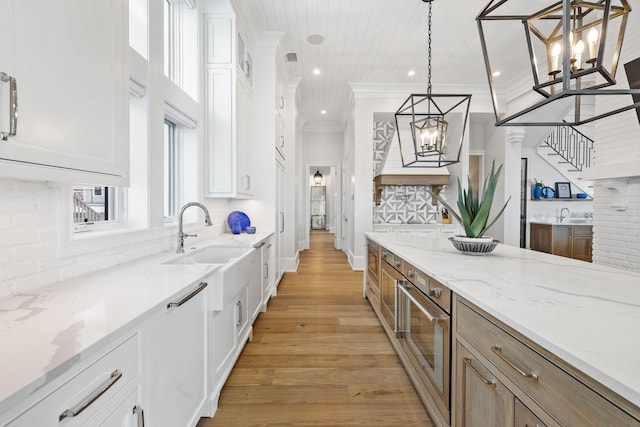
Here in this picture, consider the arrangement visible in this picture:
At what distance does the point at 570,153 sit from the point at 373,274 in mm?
6806

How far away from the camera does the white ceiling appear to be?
10.7 feet

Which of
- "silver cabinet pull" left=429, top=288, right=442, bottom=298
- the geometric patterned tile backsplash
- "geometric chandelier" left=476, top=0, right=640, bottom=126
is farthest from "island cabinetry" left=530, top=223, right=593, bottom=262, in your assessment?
"silver cabinet pull" left=429, top=288, right=442, bottom=298

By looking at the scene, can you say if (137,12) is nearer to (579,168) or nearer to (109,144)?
(109,144)

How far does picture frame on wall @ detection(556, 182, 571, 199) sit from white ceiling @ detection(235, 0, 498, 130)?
11.7ft

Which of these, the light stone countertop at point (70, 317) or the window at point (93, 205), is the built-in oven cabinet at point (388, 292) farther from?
the window at point (93, 205)

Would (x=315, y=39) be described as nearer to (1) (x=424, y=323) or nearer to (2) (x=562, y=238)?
(1) (x=424, y=323)

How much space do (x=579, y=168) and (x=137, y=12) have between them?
8.63 meters

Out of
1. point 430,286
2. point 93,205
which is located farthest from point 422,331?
point 93,205

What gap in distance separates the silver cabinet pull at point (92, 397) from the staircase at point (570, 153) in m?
8.47

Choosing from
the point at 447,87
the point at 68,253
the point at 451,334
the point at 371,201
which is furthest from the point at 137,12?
the point at 447,87

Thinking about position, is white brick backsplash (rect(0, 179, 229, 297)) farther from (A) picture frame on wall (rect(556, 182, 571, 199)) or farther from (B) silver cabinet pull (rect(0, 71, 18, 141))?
(A) picture frame on wall (rect(556, 182, 571, 199))

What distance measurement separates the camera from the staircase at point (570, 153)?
22.6 ft

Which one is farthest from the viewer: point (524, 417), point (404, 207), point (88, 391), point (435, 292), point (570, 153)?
point (570, 153)

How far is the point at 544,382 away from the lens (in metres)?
0.77
